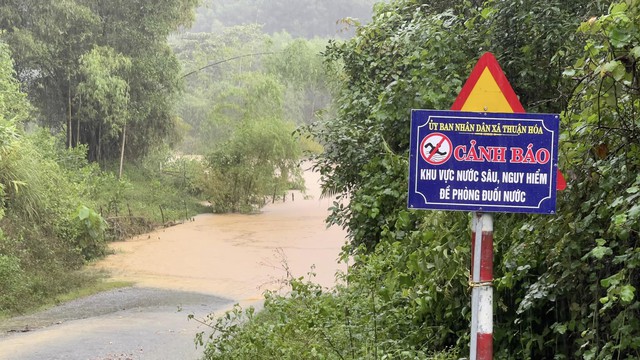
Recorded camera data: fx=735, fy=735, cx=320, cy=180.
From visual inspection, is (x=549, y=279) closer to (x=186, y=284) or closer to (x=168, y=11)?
(x=186, y=284)

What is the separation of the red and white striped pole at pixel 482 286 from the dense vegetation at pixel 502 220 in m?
0.45

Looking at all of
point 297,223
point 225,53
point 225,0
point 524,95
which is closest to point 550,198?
point 524,95

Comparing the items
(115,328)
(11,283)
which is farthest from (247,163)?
(115,328)

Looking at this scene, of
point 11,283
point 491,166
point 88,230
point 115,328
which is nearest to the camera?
point 491,166

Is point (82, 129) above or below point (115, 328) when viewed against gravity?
above

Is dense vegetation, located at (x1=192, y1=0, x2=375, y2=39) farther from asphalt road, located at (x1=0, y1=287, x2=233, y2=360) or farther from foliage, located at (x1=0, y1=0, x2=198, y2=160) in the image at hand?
asphalt road, located at (x1=0, y1=287, x2=233, y2=360)

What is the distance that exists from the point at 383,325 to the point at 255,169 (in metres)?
18.4

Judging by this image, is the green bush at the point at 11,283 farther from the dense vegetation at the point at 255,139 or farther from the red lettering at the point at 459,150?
the red lettering at the point at 459,150

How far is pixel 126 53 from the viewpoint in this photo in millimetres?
21219

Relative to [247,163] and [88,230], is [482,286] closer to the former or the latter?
[88,230]

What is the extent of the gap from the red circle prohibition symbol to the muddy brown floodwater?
4054mm

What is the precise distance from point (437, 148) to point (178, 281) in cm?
1118

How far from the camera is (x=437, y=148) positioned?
2520 millimetres

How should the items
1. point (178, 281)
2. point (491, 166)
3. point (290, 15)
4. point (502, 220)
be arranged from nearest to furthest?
point (491, 166) → point (502, 220) → point (178, 281) → point (290, 15)
